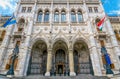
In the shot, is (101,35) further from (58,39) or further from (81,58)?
(58,39)

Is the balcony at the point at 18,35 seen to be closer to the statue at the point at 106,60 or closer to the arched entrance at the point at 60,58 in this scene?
the arched entrance at the point at 60,58

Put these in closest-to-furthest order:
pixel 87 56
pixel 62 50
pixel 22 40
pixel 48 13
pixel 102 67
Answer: pixel 102 67
pixel 22 40
pixel 87 56
pixel 62 50
pixel 48 13

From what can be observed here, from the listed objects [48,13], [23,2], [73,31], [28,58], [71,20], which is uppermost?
[23,2]

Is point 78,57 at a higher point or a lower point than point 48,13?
lower

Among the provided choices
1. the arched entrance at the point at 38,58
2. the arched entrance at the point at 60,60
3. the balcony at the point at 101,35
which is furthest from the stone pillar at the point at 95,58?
the arched entrance at the point at 38,58

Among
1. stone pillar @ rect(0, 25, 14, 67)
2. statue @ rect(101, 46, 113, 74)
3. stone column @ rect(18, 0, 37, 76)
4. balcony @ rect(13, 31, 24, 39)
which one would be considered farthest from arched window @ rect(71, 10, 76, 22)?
stone pillar @ rect(0, 25, 14, 67)

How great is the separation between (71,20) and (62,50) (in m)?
6.88

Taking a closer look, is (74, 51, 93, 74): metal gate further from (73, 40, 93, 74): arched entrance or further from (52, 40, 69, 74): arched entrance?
(52, 40, 69, 74): arched entrance

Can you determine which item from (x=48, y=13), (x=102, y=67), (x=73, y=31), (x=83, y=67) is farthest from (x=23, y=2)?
(x=102, y=67)

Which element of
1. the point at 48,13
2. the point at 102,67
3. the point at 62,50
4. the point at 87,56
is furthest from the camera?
the point at 48,13

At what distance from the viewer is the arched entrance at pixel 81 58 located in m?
19.6

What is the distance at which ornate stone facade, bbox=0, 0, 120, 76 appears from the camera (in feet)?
59.2

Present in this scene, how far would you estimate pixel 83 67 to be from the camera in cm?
2002

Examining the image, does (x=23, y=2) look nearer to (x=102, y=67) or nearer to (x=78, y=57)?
(x=78, y=57)
